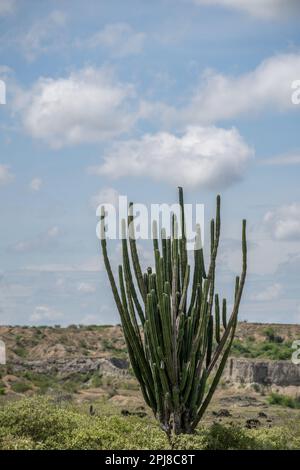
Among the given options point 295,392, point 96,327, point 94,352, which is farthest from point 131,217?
point 96,327

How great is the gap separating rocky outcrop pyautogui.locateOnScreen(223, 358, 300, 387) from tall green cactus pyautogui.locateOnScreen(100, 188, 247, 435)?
2653 centimetres

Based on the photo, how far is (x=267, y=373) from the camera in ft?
129

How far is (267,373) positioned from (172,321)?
2806cm

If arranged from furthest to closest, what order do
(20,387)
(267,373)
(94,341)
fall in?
(94,341), (267,373), (20,387)

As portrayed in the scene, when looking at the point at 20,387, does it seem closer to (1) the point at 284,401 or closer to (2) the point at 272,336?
(1) the point at 284,401

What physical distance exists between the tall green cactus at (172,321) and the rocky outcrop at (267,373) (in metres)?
26.5

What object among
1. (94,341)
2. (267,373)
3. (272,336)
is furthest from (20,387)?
(272,336)

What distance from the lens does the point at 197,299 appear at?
1307 centimetres

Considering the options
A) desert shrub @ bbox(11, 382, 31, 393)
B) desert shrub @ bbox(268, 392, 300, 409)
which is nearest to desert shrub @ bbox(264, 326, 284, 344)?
desert shrub @ bbox(268, 392, 300, 409)

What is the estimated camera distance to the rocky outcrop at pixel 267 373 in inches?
1534

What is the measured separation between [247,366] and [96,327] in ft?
81.4

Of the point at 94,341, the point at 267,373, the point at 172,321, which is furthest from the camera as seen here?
the point at 94,341
